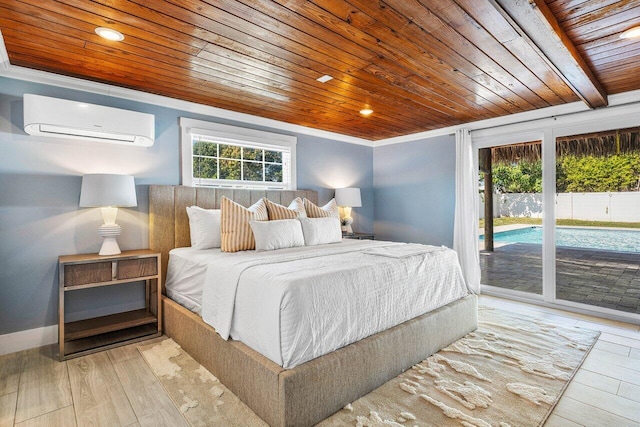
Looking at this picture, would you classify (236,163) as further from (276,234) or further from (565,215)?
(565,215)

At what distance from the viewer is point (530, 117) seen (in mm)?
3904

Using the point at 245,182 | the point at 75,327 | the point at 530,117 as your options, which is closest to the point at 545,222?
the point at 530,117

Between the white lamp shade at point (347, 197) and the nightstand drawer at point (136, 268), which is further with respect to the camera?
the white lamp shade at point (347, 197)

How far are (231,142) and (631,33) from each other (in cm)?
356

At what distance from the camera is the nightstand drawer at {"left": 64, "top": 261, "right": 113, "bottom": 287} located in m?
2.53

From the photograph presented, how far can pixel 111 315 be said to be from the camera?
3.03 metres

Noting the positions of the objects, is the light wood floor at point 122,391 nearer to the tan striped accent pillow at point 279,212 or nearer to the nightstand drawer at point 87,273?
the nightstand drawer at point 87,273

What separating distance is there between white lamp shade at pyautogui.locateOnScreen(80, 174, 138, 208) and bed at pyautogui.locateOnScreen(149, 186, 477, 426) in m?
0.47

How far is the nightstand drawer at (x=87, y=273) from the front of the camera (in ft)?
8.30

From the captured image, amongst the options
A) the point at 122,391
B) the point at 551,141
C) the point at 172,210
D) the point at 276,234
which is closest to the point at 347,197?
the point at 276,234

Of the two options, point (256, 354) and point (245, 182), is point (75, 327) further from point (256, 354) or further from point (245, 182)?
point (245, 182)

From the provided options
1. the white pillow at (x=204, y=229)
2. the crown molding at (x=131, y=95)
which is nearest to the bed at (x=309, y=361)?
the white pillow at (x=204, y=229)

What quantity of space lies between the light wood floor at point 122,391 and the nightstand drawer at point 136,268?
1.95 feet

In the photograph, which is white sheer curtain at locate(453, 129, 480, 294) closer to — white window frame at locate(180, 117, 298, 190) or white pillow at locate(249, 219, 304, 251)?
white window frame at locate(180, 117, 298, 190)
